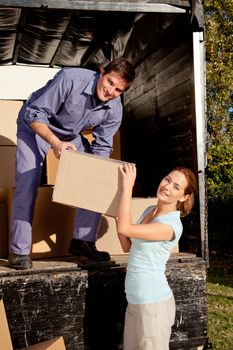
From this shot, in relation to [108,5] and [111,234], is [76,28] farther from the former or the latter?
[111,234]

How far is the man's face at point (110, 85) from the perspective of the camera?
2.87m

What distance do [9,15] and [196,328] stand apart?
102 inches

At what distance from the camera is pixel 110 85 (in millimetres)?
2910

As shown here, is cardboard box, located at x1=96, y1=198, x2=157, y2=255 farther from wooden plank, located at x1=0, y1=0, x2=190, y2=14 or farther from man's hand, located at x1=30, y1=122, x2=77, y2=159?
wooden plank, located at x1=0, y1=0, x2=190, y2=14

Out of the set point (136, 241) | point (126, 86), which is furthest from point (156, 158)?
point (136, 241)

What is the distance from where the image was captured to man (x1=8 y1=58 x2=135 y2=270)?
113 inches

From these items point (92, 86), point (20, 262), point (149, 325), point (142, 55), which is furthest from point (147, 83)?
point (149, 325)

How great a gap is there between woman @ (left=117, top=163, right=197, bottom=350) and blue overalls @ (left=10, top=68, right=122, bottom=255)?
0.59 m

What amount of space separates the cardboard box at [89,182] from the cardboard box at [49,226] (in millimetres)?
639

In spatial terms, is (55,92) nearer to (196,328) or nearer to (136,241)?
(136,241)

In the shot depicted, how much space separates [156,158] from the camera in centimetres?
404

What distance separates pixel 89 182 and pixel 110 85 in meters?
0.61

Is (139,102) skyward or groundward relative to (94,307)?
skyward

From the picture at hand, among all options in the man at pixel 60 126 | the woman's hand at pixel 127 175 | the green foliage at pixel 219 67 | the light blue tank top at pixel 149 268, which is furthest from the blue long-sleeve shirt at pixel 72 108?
the green foliage at pixel 219 67
